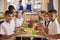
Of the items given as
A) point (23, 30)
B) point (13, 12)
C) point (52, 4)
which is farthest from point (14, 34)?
point (52, 4)

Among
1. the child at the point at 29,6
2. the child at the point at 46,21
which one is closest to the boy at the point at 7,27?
the child at the point at 29,6

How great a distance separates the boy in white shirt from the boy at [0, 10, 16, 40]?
13.8 inches

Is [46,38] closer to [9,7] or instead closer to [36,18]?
[36,18]

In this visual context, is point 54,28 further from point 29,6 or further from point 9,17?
point 9,17

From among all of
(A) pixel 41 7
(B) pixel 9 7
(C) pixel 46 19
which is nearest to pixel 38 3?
(A) pixel 41 7

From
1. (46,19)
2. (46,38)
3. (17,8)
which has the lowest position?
(46,38)

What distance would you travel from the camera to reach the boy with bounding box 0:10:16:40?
4.27 ft

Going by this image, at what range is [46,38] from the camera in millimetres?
1297

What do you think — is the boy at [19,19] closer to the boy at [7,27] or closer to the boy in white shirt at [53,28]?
the boy at [7,27]

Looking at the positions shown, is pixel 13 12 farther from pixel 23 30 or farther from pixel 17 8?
pixel 23 30

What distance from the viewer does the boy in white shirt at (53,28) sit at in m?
1.26

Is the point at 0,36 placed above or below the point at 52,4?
below

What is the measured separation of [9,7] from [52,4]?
42 centimetres

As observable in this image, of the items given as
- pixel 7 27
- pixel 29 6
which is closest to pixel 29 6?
pixel 29 6
